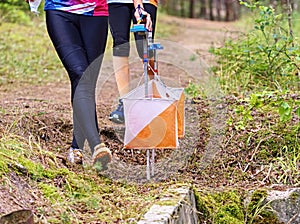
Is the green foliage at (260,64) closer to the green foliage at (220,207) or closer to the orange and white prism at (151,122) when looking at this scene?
the green foliage at (220,207)

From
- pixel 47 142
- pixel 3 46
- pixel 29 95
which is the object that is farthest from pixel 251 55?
pixel 3 46

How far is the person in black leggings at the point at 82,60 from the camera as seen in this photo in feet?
12.6

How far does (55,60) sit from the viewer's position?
900cm

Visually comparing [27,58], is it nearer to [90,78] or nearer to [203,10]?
[90,78]

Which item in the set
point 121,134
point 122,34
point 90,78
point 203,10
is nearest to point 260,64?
point 122,34

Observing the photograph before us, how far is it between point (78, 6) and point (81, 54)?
0.29 m

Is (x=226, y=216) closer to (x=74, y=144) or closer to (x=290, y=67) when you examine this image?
(x=74, y=144)

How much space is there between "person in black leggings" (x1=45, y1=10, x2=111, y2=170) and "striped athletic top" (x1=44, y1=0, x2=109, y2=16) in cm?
2

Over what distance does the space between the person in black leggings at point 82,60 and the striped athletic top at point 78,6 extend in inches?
1.0

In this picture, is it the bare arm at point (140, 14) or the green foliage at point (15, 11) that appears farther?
Result: the green foliage at point (15, 11)

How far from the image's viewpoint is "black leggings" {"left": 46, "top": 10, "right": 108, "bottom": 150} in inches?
152

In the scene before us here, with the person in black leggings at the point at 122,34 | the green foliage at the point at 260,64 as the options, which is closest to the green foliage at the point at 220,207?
the person in black leggings at the point at 122,34

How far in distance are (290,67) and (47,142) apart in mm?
2096

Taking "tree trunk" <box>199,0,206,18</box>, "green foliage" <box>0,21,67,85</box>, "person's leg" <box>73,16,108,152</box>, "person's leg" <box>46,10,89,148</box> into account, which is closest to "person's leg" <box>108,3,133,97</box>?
"person's leg" <box>73,16,108,152</box>
